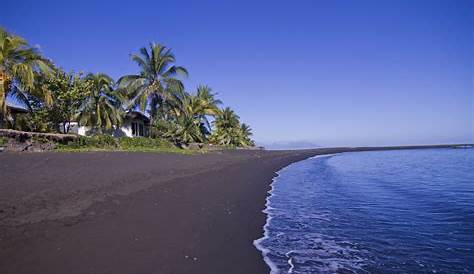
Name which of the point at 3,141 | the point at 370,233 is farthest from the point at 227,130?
the point at 370,233

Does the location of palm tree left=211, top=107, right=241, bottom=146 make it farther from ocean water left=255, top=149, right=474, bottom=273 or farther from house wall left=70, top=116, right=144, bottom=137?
ocean water left=255, top=149, right=474, bottom=273

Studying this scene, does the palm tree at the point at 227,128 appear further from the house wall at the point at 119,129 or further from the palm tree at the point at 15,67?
the palm tree at the point at 15,67

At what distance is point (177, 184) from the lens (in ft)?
39.5

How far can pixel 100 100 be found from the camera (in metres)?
30.8

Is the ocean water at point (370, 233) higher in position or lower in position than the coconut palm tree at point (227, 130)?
lower

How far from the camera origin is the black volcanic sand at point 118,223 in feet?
15.7

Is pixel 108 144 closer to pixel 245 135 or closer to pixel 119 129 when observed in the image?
pixel 119 129

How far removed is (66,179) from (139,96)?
21.9 m

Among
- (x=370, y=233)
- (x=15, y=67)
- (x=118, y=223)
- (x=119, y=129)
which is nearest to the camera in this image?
(x=118, y=223)

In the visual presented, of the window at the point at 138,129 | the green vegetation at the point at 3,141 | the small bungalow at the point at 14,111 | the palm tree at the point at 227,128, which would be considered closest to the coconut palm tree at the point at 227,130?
the palm tree at the point at 227,128

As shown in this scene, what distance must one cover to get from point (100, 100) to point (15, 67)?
38.4 feet

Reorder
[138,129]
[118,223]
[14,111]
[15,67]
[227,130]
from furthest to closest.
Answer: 1. [227,130]
2. [138,129]
3. [14,111]
4. [15,67]
5. [118,223]

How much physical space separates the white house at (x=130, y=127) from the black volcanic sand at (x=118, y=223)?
70.0 ft

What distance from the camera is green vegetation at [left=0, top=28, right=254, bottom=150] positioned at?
19.9 meters
